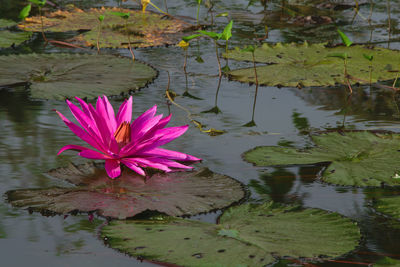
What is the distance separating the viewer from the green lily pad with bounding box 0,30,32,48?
11.3 ft

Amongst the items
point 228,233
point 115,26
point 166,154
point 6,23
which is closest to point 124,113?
point 166,154

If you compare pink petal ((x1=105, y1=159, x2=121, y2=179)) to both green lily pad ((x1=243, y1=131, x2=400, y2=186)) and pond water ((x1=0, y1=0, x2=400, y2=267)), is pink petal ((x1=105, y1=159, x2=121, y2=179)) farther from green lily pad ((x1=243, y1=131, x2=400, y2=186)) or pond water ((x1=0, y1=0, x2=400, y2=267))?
green lily pad ((x1=243, y1=131, x2=400, y2=186))

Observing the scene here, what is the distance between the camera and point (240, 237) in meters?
1.46

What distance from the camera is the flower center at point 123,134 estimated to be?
1813mm

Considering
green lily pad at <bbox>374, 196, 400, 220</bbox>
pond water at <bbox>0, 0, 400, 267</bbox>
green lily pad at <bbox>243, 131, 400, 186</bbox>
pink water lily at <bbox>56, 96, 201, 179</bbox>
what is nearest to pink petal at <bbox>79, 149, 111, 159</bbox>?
pink water lily at <bbox>56, 96, 201, 179</bbox>

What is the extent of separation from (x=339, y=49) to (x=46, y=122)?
1.70 meters

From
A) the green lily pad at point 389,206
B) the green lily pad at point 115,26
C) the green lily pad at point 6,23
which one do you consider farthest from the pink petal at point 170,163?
the green lily pad at point 6,23

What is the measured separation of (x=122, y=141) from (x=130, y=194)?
0.21m

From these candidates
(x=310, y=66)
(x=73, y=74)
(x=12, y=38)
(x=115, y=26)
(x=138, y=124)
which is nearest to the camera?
(x=138, y=124)

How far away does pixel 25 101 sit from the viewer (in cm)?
256

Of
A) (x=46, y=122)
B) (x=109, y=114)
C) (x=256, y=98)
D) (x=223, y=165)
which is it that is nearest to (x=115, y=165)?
(x=109, y=114)

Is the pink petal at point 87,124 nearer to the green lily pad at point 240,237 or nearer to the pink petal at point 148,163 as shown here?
the pink petal at point 148,163

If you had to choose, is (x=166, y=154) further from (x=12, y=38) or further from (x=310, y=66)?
(x=12, y=38)

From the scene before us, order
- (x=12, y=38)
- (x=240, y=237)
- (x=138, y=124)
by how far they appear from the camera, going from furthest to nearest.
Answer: (x=12, y=38) → (x=138, y=124) → (x=240, y=237)
